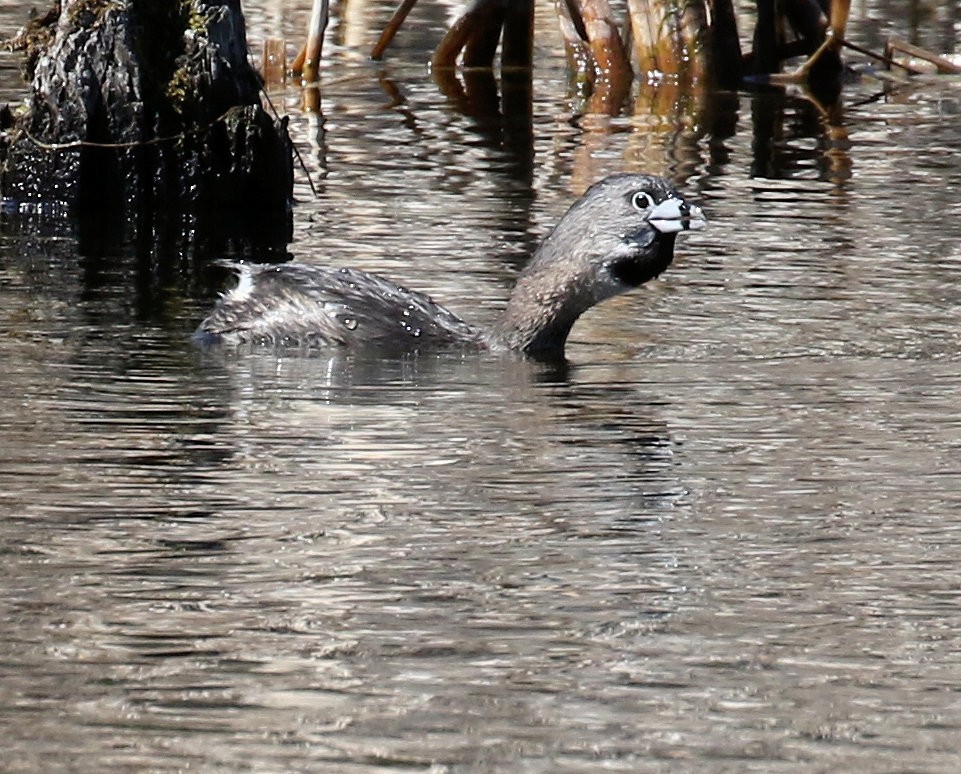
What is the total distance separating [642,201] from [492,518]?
3378mm

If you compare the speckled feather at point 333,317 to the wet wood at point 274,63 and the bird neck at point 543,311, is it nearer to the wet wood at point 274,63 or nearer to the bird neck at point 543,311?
the bird neck at point 543,311

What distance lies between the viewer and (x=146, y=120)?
12523 mm

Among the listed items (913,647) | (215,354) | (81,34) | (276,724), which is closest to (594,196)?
(215,354)

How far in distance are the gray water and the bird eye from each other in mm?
508

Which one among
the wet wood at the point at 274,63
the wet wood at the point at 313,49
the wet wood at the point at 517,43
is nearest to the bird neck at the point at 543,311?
the wet wood at the point at 313,49

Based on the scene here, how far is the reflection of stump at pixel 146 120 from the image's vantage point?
12.3 metres

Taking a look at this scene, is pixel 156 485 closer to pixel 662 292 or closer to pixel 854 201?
pixel 662 292

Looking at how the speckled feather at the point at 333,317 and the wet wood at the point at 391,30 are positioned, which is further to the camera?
the wet wood at the point at 391,30

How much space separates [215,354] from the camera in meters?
9.20

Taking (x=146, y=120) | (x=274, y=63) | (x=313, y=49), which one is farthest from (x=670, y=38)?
(x=146, y=120)

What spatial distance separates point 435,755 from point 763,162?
1022 cm

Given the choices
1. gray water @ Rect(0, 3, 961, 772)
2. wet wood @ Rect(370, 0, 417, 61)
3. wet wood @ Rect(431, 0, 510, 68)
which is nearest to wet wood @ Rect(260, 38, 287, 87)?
wet wood @ Rect(370, 0, 417, 61)

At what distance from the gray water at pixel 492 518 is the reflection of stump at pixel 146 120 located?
83cm

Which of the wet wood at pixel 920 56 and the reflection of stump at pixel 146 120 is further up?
the reflection of stump at pixel 146 120
